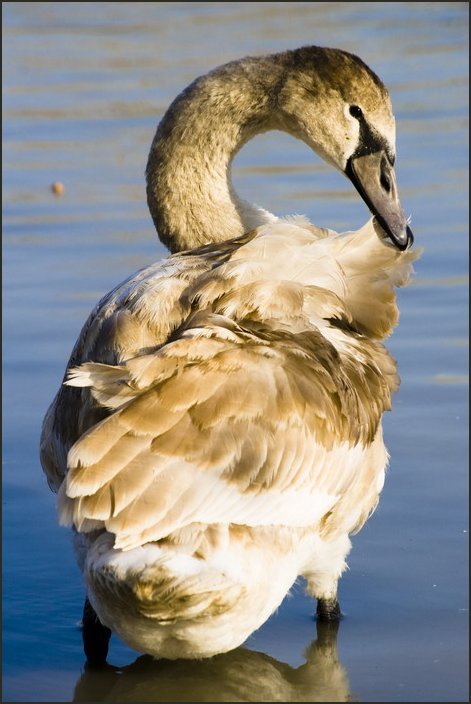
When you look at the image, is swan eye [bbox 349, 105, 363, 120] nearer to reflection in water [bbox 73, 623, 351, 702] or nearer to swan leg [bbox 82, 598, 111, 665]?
reflection in water [bbox 73, 623, 351, 702]

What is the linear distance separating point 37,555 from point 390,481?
1.51 m

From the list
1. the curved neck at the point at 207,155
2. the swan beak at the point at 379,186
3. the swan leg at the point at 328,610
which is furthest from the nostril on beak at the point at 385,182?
the swan leg at the point at 328,610

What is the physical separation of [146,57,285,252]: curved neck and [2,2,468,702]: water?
1243mm

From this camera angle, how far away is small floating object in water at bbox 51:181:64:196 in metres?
10.4

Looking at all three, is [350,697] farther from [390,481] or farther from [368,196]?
[368,196]

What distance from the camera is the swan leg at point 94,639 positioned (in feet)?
15.7

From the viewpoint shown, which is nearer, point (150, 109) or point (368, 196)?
point (368, 196)

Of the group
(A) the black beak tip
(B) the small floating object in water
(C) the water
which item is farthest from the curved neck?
(B) the small floating object in water

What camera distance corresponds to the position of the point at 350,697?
4465mm

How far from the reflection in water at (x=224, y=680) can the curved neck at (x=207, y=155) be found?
1815 millimetres

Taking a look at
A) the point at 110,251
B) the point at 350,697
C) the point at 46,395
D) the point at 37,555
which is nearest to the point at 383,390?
the point at 350,697

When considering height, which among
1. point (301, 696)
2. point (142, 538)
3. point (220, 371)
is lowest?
point (301, 696)

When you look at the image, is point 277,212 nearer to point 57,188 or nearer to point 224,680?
point 57,188

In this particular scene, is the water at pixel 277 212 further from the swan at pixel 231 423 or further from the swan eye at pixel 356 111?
the swan eye at pixel 356 111
